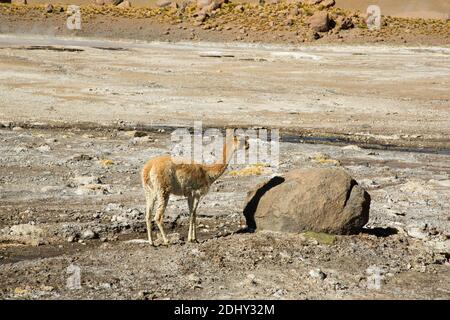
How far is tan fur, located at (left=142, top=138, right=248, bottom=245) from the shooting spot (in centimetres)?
1020

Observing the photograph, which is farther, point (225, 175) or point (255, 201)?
point (225, 175)

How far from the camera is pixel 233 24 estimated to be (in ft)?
211

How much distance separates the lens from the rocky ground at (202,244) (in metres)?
9.40

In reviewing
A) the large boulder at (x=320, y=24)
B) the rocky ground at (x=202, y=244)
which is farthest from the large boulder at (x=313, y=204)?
the large boulder at (x=320, y=24)

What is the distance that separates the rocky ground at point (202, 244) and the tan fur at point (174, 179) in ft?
1.95

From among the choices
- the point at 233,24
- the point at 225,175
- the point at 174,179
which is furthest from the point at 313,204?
the point at 233,24

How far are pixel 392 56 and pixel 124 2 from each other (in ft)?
146

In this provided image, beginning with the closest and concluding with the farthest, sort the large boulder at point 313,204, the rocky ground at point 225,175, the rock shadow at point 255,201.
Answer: the rocky ground at point 225,175 → the large boulder at point 313,204 → the rock shadow at point 255,201

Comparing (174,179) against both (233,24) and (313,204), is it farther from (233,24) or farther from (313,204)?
(233,24)

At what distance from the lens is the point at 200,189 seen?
35.0 ft

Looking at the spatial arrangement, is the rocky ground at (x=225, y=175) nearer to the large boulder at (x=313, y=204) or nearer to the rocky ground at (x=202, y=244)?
the rocky ground at (x=202, y=244)

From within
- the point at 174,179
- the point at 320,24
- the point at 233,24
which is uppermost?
the point at 174,179

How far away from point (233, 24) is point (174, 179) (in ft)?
181
